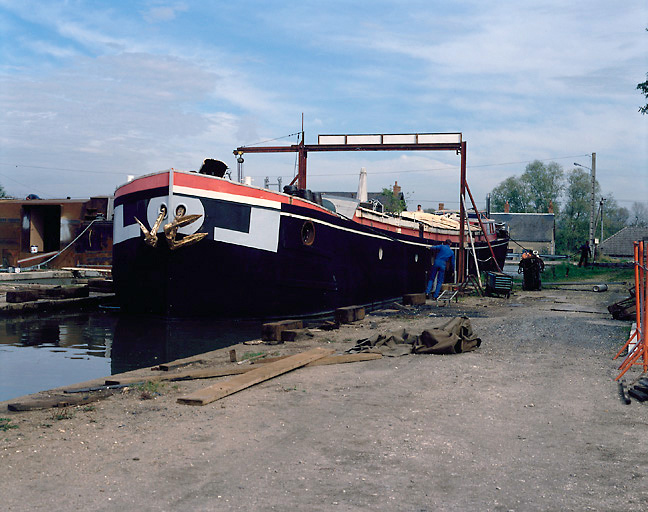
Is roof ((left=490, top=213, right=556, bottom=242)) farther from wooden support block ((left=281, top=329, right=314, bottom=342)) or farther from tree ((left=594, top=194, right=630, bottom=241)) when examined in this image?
wooden support block ((left=281, top=329, right=314, bottom=342))

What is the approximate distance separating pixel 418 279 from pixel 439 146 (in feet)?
18.7

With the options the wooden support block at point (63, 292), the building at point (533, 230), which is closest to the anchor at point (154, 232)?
the wooden support block at point (63, 292)

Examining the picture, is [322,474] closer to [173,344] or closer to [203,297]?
[173,344]

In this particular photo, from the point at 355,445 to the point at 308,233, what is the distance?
441 inches

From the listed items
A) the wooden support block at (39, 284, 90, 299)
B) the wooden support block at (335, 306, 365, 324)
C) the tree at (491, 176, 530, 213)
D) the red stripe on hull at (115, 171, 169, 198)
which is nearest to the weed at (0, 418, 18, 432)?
the red stripe on hull at (115, 171, 169, 198)

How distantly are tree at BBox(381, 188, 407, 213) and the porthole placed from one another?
1589 inches

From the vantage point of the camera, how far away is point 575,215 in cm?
9962

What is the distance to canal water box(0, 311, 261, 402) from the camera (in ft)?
32.5

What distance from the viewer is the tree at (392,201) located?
57781 millimetres

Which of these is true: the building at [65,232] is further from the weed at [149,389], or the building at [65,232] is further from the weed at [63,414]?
the weed at [63,414]

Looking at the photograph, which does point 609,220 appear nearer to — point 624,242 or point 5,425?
point 624,242

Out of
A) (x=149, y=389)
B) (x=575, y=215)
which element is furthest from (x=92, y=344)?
(x=575, y=215)

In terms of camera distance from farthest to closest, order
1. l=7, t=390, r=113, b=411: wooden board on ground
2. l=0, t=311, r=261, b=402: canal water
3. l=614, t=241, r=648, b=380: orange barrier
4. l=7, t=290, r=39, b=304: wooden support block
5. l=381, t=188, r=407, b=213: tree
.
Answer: l=381, t=188, r=407, b=213: tree < l=7, t=290, r=39, b=304: wooden support block < l=0, t=311, r=261, b=402: canal water < l=614, t=241, r=648, b=380: orange barrier < l=7, t=390, r=113, b=411: wooden board on ground

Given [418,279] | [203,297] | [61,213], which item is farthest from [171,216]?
[61,213]
